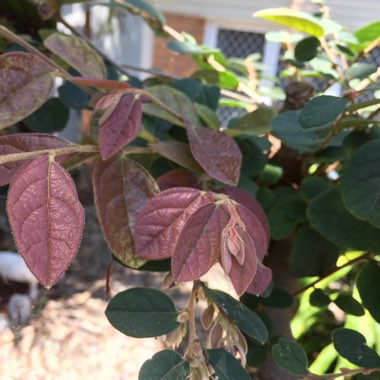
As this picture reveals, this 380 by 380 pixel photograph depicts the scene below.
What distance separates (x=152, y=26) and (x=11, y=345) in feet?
2.07

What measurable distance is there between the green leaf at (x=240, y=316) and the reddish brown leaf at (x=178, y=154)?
0.41 ft

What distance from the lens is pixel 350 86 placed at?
28.9 inches

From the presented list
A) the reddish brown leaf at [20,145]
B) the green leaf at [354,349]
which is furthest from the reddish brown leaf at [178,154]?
the green leaf at [354,349]

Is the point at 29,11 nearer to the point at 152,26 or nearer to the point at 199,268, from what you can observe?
the point at 152,26

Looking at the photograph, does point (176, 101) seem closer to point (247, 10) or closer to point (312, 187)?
point (312, 187)

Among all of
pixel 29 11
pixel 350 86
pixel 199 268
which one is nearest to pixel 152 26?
pixel 29 11

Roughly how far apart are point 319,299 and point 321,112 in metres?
0.33

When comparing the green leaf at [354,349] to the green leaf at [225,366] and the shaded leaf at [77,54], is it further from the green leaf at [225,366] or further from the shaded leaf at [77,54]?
the shaded leaf at [77,54]

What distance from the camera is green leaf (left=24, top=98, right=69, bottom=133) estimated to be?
0.74m

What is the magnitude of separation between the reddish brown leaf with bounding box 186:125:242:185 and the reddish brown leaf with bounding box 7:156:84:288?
16cm

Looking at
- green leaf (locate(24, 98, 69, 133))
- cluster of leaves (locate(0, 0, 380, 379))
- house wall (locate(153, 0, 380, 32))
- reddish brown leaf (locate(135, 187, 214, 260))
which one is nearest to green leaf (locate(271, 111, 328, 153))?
cluster of leaves (locate(0, 0, 380, 379))

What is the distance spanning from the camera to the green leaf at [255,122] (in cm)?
62

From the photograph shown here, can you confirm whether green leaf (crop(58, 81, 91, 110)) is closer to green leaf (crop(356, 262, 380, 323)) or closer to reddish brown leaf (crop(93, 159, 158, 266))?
reddish brown leaf (crop(93, 159, 158, 266))

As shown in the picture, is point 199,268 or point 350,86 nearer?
point 199,268
